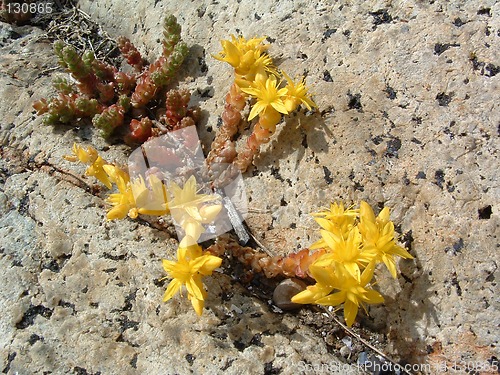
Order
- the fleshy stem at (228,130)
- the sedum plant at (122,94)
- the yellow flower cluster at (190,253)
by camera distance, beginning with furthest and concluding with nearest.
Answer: the sedum plant at (122,94), the fleshy stem at (228,130), the yellow flower cluster at (190,253)

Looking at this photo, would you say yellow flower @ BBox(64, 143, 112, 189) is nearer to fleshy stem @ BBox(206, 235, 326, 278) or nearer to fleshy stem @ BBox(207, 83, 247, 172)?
fleshy stem @ BBox(207, 83, 247, 172)

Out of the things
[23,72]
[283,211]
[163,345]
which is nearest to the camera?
[163,345]

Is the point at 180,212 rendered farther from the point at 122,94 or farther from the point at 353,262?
the point at 122,94

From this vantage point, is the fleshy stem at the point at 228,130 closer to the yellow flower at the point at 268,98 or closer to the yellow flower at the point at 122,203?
the yellow flower at the point at 268,98

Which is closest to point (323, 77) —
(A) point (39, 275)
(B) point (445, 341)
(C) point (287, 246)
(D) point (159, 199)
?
(C) point (287, 246)

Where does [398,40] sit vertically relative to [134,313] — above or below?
above

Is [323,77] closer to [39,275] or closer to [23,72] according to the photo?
[39,275]

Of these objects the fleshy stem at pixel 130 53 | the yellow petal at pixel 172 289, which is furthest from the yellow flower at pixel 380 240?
the fleshy stem at pixel 130 53
